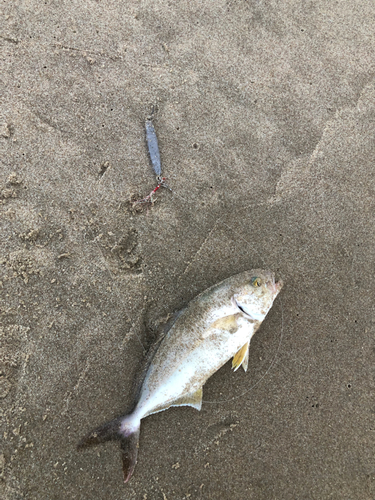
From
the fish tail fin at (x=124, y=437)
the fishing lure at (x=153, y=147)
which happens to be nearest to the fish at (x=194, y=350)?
the fish tail fin at (x=124, y=437)

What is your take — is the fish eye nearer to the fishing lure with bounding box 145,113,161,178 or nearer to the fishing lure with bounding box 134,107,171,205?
the fishing lure with bounding box 134,107,171,205

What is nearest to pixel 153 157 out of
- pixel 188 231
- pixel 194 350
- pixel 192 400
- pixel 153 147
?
pixel 153 147

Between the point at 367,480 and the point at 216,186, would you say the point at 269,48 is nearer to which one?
the point at 216,186

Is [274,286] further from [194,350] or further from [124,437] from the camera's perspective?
[124,437]

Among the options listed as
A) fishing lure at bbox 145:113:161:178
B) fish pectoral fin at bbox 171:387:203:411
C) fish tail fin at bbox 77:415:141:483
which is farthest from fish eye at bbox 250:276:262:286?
fish tail fin at bbox 77:415:141:483

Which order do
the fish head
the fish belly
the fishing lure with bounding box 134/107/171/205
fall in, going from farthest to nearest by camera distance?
1. the fishing lure with bounding box 134/107/171/205
2. the fish head
3. the fish belly

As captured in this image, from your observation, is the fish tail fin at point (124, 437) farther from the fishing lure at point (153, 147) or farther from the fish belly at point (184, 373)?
the fishing lure at point (153, 147)
